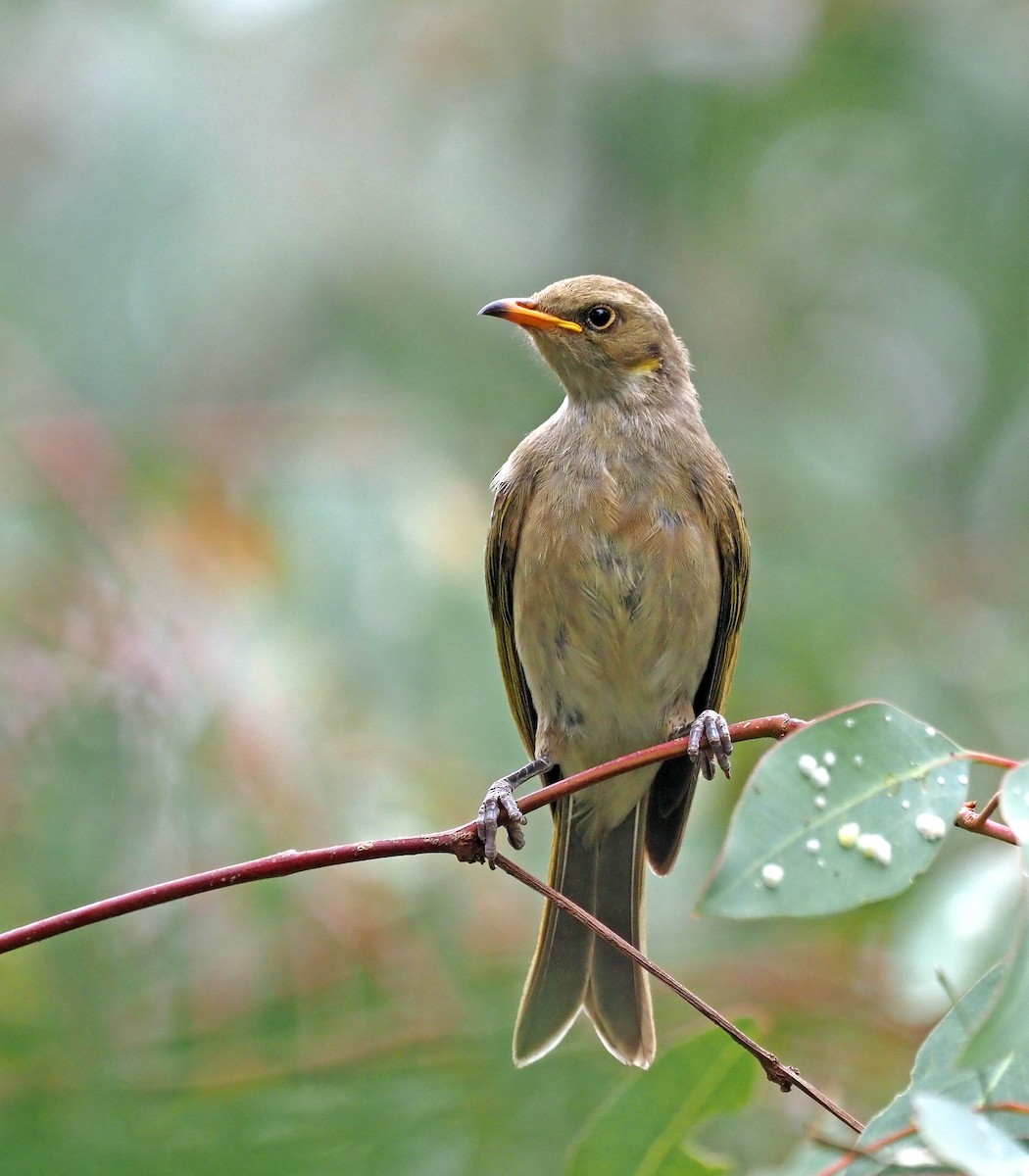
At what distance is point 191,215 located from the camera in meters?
7.34

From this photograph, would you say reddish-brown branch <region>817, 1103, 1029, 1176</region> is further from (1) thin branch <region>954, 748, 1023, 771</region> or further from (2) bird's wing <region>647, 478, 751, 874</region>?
(2) bird's wing <region>647, 478, 751, 874</region>

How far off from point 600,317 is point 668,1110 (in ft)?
8.11

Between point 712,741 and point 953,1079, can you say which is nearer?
point 953,1079

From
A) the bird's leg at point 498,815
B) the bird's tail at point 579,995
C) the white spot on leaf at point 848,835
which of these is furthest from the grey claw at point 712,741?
the white spot on leaf at point 848,835

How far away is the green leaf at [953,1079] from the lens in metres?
2.43

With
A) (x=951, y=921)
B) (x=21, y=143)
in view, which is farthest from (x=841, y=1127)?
(x=21, y=143)

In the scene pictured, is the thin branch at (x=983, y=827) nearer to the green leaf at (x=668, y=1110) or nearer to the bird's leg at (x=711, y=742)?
the green leaf at (x=668, y=1110)

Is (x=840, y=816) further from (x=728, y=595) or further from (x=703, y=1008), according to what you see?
(x=728, y=595)

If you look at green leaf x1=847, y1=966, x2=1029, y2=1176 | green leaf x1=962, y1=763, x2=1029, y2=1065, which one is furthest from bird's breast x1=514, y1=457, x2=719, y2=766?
green leaf x1=962, y1=763, x2=1029, y2=1065

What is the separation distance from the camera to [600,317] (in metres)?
4.71

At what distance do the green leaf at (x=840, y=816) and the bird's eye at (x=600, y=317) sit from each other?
89.6 inches

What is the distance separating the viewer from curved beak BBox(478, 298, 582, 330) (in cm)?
449

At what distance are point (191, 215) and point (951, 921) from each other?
17.0ft

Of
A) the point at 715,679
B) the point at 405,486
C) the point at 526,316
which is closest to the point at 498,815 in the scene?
the point at 715,679
